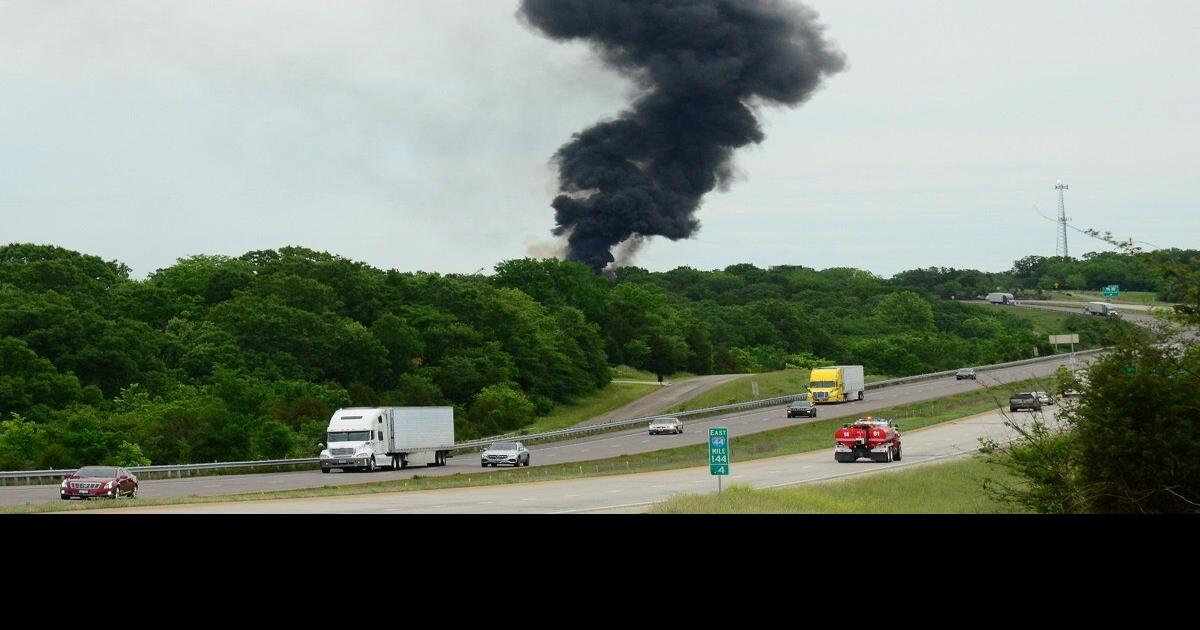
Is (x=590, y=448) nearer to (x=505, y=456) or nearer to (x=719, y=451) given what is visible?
(x=505, y=456)

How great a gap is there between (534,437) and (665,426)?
27.4ft

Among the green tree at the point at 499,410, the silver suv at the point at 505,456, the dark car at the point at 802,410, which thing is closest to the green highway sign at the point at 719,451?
the silver suv at the point at 505,456

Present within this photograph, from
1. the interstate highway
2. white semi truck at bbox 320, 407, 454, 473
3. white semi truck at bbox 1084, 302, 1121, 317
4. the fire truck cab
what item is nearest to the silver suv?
the interstate highway

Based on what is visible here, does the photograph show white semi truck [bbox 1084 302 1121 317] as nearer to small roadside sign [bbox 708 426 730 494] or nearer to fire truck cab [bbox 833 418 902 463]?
small roadside sign [bbox 708 426 730 494]

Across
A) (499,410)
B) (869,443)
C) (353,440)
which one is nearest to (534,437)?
(499,410)

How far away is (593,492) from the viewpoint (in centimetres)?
4153

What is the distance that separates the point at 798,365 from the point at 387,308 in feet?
127

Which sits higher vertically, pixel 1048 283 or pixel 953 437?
pixel 1048 283

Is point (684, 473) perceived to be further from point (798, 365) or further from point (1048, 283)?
point (798, 365)

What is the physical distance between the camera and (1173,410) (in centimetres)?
2308

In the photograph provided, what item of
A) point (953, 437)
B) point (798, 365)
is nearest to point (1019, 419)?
point (953, 437)

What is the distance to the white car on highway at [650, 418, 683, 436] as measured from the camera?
78375 millimetres

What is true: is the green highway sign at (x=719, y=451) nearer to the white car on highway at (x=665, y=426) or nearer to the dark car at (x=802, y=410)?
the white car on highway at (x=665, y=426)
